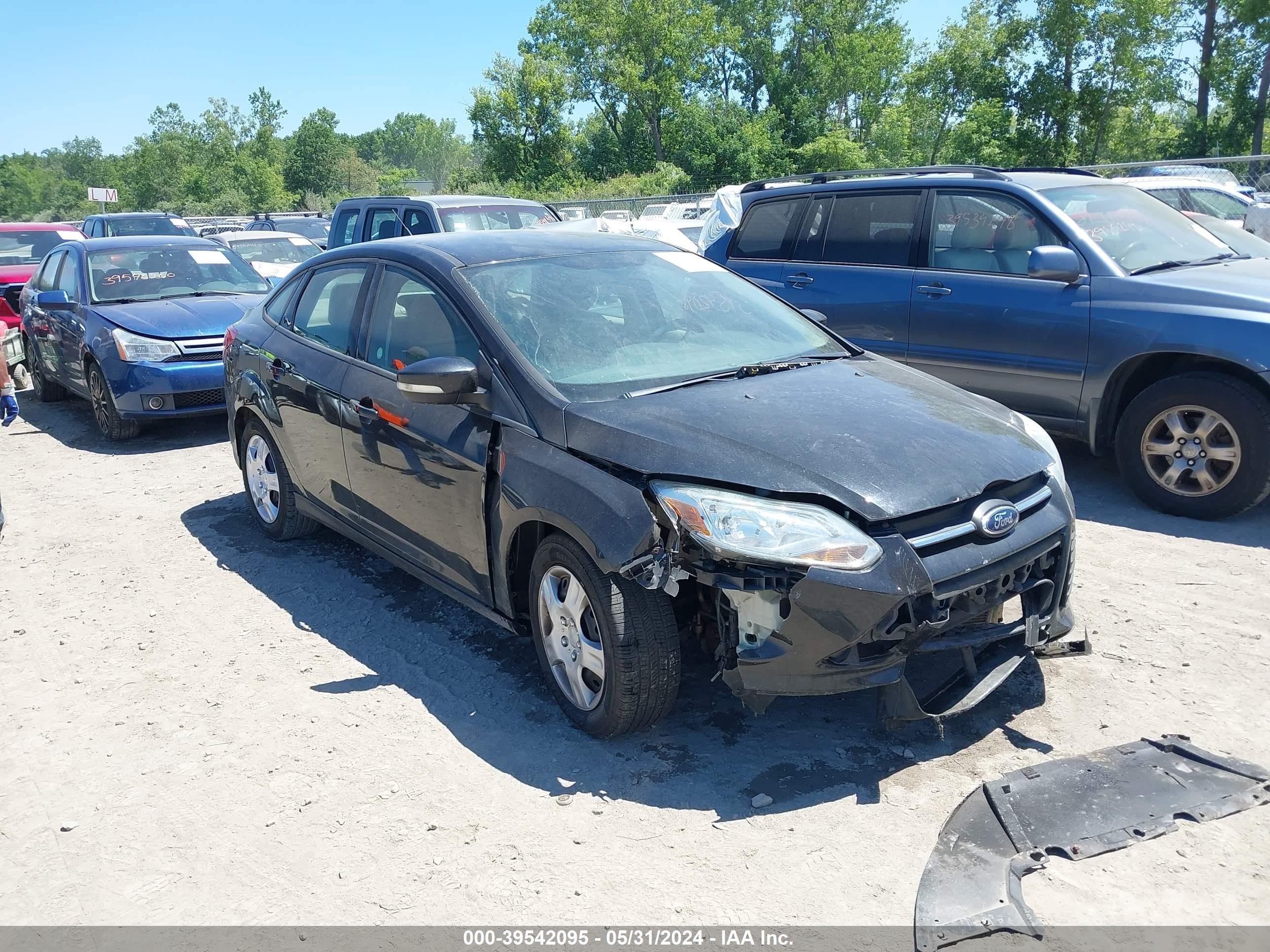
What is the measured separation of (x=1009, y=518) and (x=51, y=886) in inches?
127

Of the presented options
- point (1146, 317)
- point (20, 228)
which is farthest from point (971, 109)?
point (1146, 317)

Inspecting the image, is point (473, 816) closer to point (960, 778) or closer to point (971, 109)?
point (960, 778)

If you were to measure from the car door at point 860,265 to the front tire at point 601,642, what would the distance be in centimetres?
418

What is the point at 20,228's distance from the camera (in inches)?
625

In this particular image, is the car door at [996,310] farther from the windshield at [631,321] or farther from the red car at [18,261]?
the red car at [18,261]

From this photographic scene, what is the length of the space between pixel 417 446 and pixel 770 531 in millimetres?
1783

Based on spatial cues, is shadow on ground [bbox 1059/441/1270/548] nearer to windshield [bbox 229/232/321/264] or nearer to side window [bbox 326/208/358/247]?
side window [bbox 326/208/358/247]

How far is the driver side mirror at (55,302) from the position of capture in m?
9.30

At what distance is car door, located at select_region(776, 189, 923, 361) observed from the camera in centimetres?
711

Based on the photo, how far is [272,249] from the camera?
15.7 meters

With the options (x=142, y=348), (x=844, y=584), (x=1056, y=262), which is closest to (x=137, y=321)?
(x=142, y=348)

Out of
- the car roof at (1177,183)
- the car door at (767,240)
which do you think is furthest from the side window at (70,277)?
the car roof at (1177,183)

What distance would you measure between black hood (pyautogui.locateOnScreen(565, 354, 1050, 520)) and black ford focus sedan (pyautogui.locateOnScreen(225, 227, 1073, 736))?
11mm

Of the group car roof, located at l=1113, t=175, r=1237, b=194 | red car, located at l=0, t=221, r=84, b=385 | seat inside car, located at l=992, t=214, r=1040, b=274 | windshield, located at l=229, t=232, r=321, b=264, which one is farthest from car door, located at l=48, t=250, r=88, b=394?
car roof, located at l=1113, t=175, r=1237, b=194
